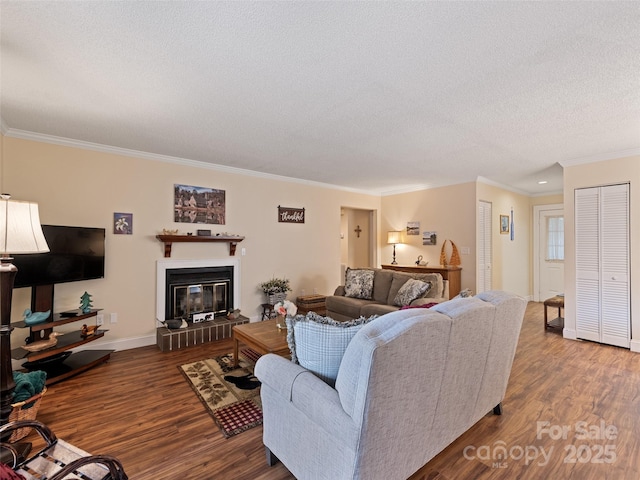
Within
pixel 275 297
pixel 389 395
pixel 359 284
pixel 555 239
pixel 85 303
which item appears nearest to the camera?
pixel 389 395

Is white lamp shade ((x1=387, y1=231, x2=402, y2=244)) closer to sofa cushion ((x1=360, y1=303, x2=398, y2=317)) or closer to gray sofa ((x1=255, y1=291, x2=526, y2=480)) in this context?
sofa cushion ((x1=360, y1=303, x2=398, y2=317))

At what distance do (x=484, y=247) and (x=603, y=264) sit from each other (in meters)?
1.68

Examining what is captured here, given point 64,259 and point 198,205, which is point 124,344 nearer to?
point 64,259

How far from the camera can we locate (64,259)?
308 cm

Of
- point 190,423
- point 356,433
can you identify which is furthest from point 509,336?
point 190,423

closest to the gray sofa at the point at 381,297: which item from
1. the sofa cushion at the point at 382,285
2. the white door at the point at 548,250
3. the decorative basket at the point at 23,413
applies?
the sofa cushion at the point at 382,285

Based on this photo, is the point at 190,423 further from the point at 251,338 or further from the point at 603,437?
the point at 603,437

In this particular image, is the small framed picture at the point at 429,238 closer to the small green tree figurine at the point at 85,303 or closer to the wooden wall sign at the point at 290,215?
the wooden wall sign at the point at 290,215

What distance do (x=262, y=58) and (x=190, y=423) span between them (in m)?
2.55

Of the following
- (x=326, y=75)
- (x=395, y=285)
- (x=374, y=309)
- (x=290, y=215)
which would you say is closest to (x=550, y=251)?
(x=395, y=285)

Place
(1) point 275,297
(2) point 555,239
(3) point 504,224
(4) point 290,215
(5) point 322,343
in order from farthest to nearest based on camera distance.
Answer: (2) point 555,239, (3) point 504,224, (4) point 290,215, (1) point 275,297, (5) point 322,343

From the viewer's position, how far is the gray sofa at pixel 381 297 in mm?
3967

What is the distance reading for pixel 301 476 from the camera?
5.16 ft

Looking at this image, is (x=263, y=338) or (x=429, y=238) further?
(x=429, y=238)
